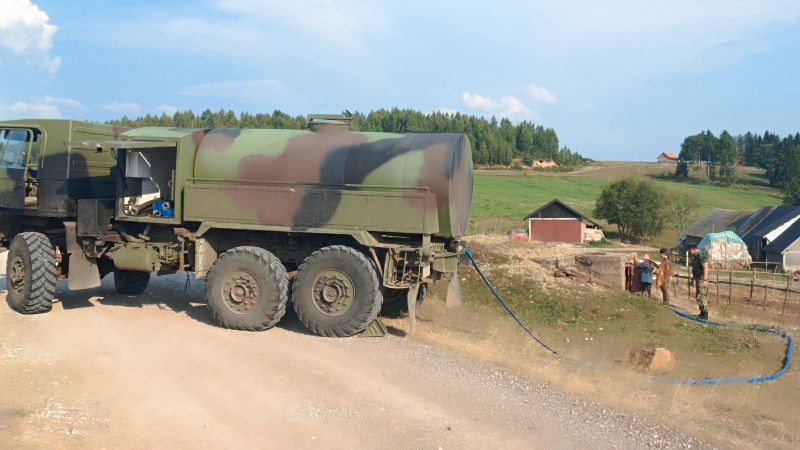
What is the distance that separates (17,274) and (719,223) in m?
59.8

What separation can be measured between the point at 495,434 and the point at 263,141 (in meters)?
6.63

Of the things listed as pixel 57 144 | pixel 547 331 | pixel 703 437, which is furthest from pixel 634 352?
pixel 57 144

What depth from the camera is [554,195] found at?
9244 cm

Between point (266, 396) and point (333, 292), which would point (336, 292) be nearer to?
point (333, 292)

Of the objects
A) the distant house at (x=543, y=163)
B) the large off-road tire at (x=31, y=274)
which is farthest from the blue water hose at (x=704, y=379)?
the distant house at (x=543, y=163)

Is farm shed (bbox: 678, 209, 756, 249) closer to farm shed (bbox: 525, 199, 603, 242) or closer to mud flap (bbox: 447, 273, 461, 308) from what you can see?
farm shed (bbox: 525, 199, 603, 242)

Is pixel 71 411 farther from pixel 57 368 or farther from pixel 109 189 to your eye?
pixel 109 189

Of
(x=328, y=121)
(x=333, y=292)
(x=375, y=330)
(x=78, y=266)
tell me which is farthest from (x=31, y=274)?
(x=375, y=330)

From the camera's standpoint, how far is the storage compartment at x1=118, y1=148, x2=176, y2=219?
11.5m

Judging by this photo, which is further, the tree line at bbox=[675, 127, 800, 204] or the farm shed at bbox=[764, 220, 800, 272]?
the tree line at bbox=[675, 127, 800, 204]

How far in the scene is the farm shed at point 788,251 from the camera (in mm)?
48969

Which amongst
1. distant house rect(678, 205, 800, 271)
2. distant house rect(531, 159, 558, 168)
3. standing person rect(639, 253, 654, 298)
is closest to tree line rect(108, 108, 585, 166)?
distant house rect(531, 159, 558, 168)

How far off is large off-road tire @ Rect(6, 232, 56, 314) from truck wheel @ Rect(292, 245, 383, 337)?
4481 millimetres

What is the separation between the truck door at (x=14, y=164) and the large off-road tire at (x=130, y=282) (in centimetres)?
242
